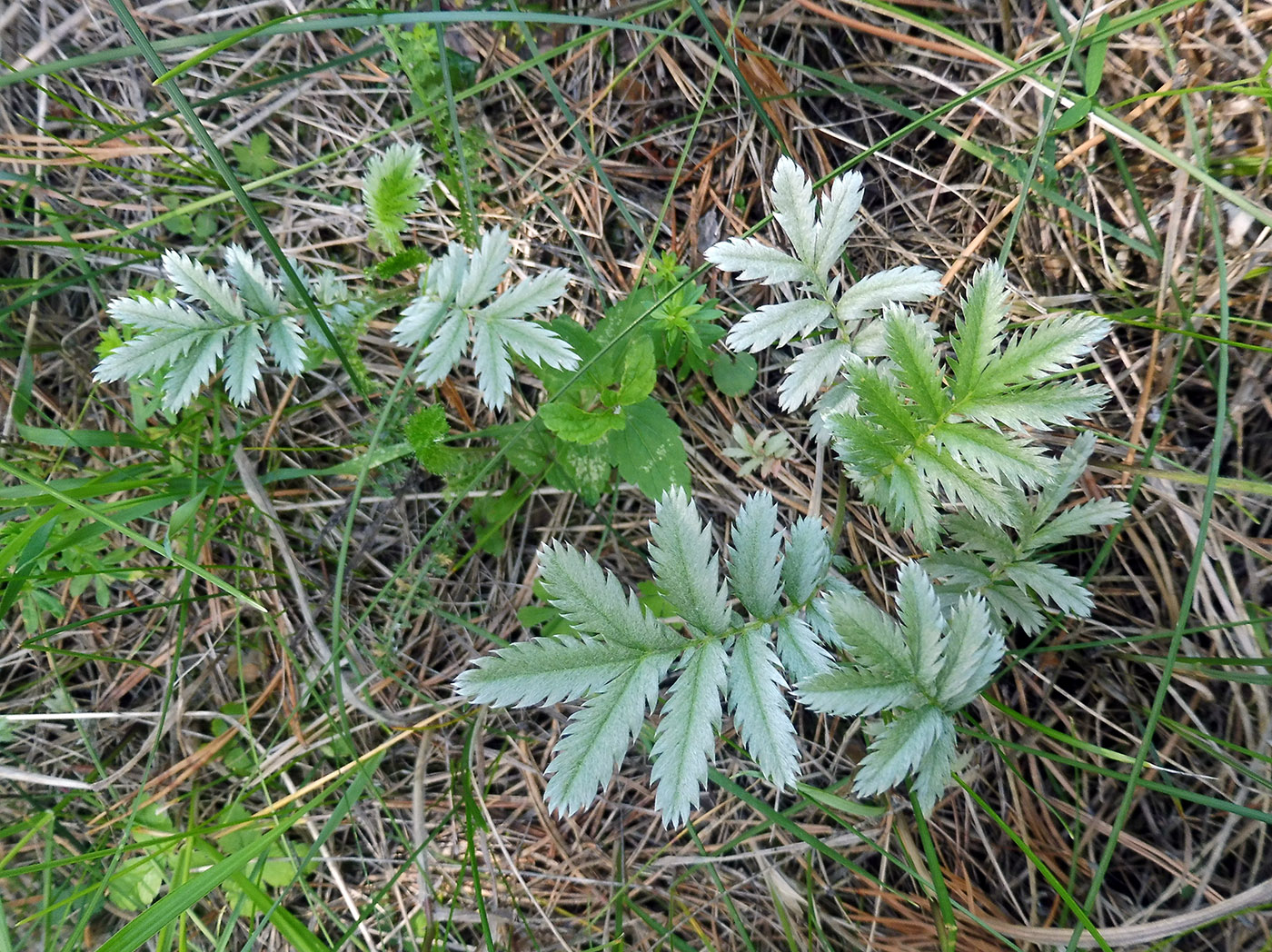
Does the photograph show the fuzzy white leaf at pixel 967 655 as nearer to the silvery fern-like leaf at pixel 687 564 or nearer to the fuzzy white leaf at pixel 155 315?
the silvery fern-like leaf at pixel 687 564

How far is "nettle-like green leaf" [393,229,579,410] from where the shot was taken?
1.78 m

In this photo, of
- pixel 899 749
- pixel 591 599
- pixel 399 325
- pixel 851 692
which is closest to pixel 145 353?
pixel 399 325

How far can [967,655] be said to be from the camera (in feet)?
4.68

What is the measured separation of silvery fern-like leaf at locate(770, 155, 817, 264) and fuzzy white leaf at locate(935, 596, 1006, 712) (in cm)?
80

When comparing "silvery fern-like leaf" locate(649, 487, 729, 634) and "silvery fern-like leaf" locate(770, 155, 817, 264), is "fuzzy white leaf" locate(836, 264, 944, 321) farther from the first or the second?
"silvery fern-like leaf" locate(649, 487, 729, 634)

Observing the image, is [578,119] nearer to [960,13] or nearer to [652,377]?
[652,377]

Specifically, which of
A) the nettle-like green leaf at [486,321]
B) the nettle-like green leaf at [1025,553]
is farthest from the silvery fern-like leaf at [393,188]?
the nettle-like green leaf at [1025,553]

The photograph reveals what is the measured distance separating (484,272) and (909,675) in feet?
4.19

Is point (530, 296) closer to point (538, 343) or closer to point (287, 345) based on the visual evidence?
point (538, 343)

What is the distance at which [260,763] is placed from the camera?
2.36 meters

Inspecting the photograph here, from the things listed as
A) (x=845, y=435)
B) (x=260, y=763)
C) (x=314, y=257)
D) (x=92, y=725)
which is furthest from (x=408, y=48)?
(x=92, y=725)

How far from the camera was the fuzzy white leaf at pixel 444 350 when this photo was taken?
181cm

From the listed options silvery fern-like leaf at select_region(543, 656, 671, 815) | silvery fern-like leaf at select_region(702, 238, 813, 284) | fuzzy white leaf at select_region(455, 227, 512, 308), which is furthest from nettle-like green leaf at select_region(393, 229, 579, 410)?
silvery fern-like leaf at select_region(543, 656, 671, 815)

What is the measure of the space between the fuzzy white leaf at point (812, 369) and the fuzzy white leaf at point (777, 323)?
6cm
